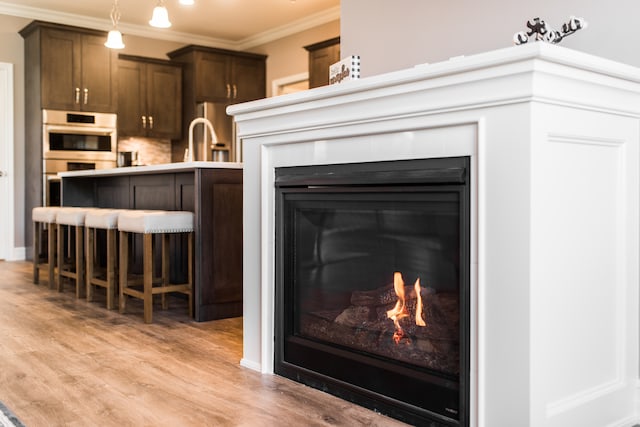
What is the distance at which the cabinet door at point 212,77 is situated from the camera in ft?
27.2

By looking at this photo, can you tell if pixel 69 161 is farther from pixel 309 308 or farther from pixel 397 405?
pixel 397 405

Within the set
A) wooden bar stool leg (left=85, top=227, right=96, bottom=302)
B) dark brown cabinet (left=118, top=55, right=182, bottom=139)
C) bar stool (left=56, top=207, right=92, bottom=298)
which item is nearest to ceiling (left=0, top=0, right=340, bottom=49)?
dark brown cabinet (left=118, top=55, right=182, bottom=139)

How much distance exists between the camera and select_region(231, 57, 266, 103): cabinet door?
856cm

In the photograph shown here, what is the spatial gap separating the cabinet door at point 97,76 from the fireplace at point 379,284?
5.65m

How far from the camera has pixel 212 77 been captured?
27.5 ft

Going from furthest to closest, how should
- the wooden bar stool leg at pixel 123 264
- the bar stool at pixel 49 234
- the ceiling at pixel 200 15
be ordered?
1. the ceiling at pixel 200 15
2. the bar stool at pixel 49 234
3. the wooden bar stool leg at pixel 123 264

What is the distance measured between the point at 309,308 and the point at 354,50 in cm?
170

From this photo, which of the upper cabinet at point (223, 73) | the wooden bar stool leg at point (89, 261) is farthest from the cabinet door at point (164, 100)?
the wooden bar stool leg at point (89, 261)

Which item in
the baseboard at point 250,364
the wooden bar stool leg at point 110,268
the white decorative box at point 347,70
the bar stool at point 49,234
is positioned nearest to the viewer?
the white decorative box at point 347,70

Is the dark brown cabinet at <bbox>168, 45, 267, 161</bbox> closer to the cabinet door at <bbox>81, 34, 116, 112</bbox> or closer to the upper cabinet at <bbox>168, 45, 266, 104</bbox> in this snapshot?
the upper cabinet at <bbox>168, 45, 266, 104</bbox>

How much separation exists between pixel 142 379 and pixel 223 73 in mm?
6425

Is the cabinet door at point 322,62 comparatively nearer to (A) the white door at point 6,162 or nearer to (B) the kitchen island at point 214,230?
(B) the kitchen island at point 214,230

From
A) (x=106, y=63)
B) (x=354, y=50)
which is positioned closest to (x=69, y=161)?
(x=106, y=63)

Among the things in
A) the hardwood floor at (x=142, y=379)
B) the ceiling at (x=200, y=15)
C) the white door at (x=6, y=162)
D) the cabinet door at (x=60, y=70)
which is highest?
the ceiling at (x=200, y=15)
